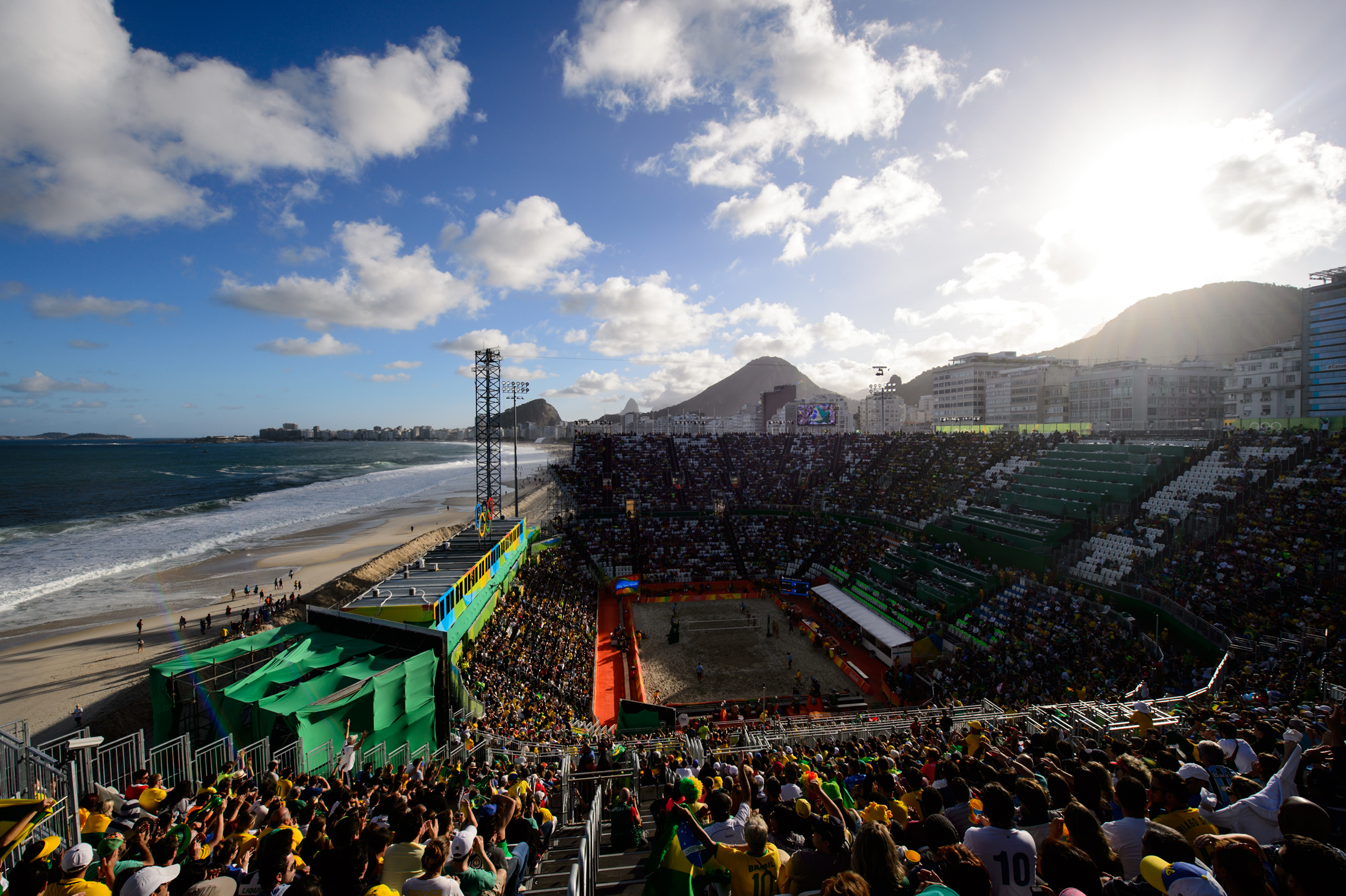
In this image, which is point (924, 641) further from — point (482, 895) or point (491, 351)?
point (491, 351)

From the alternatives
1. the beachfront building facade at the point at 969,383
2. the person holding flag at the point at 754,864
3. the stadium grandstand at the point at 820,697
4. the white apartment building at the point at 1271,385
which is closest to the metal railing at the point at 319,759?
the stadium grandstand at the point at 820,697

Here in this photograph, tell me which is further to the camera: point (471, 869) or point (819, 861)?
point (471, 869)

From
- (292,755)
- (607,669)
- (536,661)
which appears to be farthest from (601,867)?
(607,669)

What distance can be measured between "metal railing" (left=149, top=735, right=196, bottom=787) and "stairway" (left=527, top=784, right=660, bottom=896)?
20.0ft

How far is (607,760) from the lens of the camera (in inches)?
436

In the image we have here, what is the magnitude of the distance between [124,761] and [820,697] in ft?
63.4

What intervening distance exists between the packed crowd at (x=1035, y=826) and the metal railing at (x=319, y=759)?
6977 mm

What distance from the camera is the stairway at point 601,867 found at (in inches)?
209

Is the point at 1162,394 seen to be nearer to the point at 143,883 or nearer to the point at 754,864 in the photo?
the point at 754,864

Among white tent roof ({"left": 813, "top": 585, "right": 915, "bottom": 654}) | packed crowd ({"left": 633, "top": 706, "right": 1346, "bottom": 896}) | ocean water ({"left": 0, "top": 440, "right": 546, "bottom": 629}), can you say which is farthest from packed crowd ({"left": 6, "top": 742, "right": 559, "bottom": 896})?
ocean water ({"left": 0, "top": 440, "right": 546, "bottom": 629})

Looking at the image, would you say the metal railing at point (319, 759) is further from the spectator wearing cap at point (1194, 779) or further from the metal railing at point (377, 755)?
the spectator wearing cap at point (1194, 779)

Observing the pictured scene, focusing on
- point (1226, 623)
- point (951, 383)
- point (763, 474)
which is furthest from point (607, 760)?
point (951, 383)

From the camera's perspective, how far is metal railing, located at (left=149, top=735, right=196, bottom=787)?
28.4 ft

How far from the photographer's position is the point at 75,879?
358 cm
